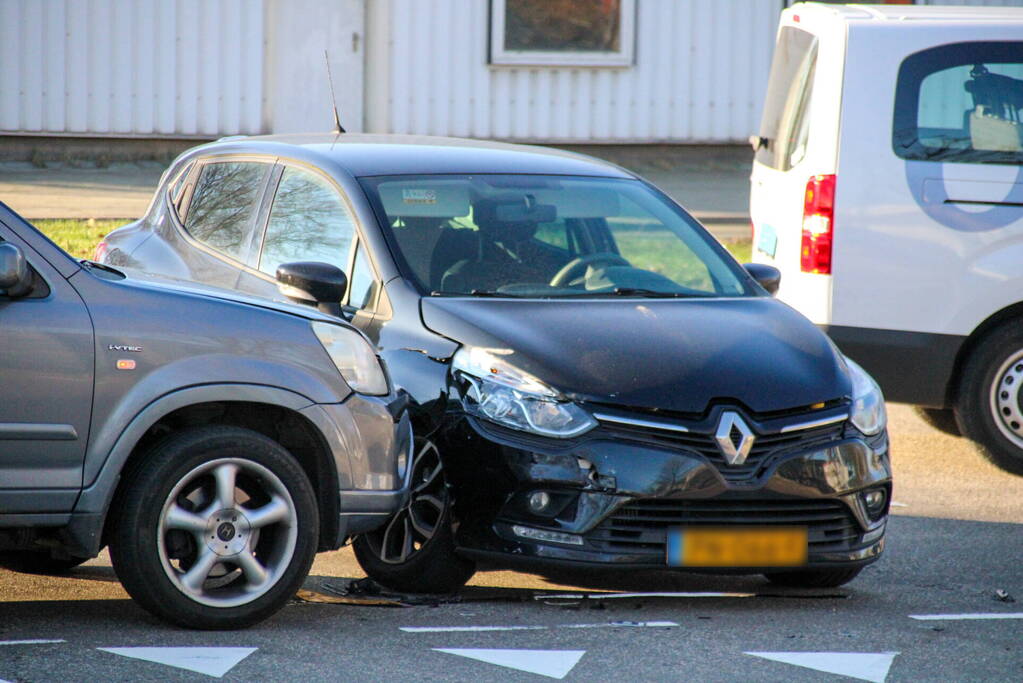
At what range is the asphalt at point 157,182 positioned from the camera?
14.6m

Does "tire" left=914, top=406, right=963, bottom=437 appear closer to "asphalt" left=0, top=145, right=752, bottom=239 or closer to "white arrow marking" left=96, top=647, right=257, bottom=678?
"asphalt" left=0, top=145, right=752, bottom=239

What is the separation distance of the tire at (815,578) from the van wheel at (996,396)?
222 cm

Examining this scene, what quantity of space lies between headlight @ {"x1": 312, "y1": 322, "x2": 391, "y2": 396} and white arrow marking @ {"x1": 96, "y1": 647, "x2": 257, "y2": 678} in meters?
0.93

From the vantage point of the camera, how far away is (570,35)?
63.0 ft

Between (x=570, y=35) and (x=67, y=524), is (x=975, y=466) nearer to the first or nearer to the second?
(x=67, y=524)

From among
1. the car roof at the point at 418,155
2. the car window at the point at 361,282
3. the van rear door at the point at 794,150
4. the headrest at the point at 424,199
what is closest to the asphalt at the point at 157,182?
the van rear door at the point at 794,150

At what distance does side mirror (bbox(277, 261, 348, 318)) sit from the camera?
6109mm

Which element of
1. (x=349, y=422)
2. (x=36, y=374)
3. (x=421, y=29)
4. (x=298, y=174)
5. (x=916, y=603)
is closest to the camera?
(x=36, y=374)

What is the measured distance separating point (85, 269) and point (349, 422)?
37.4 inches

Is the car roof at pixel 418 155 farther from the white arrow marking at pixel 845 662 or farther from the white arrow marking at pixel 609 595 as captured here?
the white arrow marking at pixel 845 662

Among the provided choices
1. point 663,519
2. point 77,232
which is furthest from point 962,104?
point 77,232

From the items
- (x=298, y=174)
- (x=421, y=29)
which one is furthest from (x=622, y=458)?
(x=421, y=29)

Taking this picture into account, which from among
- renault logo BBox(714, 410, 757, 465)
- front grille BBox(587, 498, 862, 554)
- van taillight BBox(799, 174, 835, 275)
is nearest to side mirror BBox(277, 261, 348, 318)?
front grille BBox(587, 498, 862, 554)

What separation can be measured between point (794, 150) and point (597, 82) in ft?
35.9
